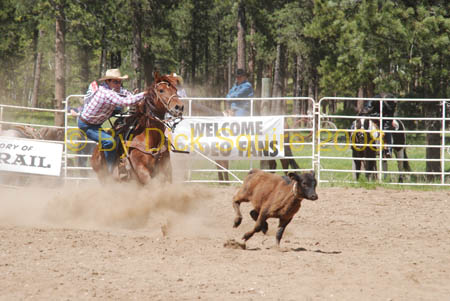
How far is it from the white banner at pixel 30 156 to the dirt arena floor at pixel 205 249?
3.49ft

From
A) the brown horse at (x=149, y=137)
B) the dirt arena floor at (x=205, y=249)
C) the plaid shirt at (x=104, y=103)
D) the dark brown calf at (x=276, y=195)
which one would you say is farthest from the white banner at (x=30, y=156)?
the dark brown calf at (x=276, y=195)

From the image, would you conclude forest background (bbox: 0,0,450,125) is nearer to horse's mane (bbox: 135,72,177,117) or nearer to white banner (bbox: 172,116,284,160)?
white banner (bbox: 172,116,284,160)

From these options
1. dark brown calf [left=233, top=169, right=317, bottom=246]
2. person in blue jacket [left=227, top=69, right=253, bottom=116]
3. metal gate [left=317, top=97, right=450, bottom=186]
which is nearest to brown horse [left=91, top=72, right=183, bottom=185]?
dark brown calf [left=233, top=169, right=317, bottom=246]

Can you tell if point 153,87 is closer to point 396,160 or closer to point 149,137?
point 149,137

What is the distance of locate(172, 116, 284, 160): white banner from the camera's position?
38.8 ft

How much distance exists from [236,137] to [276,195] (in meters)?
5.34

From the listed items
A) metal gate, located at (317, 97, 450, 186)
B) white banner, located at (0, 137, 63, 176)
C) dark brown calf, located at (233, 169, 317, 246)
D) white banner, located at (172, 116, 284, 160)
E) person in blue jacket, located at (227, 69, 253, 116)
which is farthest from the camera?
person in blue jacket, located at (227, 69, 253, 116)

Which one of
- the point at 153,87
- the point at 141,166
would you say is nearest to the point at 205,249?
the point at 141,166

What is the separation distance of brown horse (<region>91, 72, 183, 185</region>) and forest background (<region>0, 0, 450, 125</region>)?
7.18 m

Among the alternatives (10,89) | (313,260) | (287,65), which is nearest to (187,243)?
(313,260)

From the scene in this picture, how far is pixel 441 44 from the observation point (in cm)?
1287

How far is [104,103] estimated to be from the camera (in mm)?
8320

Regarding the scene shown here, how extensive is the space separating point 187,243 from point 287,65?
1933 inches

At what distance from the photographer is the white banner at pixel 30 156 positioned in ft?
38.5
